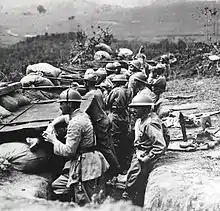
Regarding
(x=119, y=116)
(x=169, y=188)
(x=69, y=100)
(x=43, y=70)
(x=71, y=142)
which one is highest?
(x=69, y=100)

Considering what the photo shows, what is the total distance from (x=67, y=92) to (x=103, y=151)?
1.63 metres

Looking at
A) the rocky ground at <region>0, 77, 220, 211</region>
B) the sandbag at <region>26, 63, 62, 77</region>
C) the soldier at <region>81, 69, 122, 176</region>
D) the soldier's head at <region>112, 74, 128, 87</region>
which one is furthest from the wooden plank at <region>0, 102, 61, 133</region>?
the sandbag at <region>26, 63, 62, 77</region>

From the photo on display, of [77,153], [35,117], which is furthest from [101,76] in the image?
[77,153]

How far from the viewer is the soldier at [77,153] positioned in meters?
4.72

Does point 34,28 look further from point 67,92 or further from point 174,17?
point 67,92

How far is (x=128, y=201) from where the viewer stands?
5.23m

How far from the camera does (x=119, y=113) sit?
7.22 m

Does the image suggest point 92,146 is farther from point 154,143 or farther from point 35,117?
point 35,117

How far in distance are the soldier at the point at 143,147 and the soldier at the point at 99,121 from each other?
3.08 ft

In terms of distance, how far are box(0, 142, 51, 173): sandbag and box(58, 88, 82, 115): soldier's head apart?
0.85m

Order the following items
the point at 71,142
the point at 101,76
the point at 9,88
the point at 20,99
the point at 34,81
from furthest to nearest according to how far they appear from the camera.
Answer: the point at 34,81 → the point at 101,76 → the point at 20,99 → the point at 9,88 → the point at 71,142

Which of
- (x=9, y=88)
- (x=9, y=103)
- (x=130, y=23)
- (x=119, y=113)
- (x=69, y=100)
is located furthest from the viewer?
(x=130, y=23)

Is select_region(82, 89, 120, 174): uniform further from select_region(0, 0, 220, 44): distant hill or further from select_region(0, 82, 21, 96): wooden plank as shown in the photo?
select_region(0, 0, 220, 44): distant hill

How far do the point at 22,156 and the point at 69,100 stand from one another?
3.36ft
